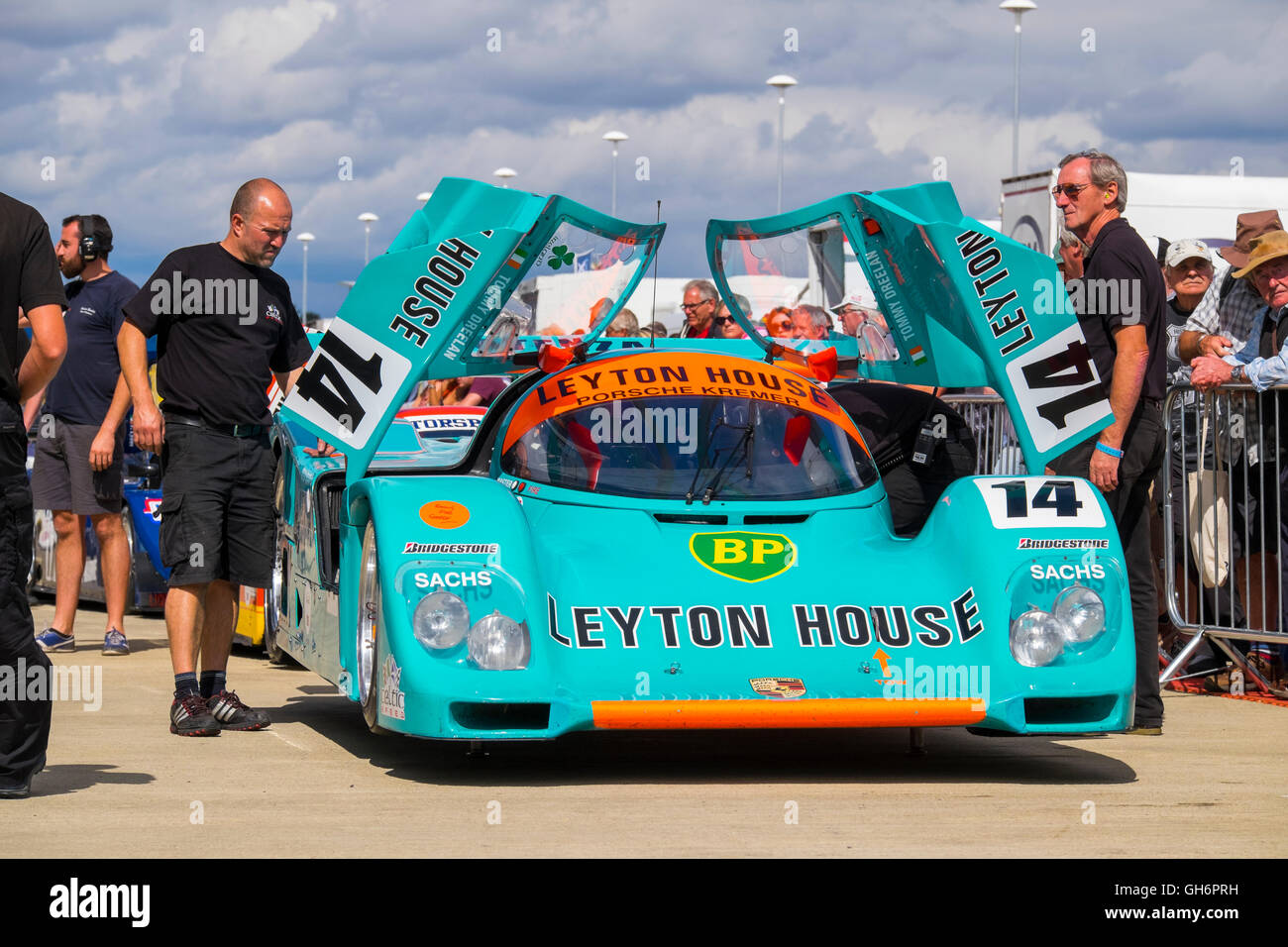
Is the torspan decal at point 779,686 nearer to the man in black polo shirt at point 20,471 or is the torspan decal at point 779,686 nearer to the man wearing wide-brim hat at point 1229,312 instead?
the man in black polo shirt at point 20,471

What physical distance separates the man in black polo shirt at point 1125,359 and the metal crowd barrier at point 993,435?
331cm

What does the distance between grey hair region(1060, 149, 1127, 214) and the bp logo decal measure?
2.26 metres

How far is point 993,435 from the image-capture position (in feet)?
36.6

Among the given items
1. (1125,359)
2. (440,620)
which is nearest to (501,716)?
(440,620)

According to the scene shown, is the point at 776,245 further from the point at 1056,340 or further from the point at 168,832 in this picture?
the point at 168,832

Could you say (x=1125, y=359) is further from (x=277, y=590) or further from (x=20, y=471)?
(x=20, y=471)

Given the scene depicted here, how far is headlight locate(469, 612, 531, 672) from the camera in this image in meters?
5.67

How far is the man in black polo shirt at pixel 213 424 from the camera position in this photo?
699 centimetres

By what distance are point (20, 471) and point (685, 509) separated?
2.24m

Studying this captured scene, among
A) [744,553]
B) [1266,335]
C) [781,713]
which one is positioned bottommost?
[781,713]

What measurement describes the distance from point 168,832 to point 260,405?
252 centimetres

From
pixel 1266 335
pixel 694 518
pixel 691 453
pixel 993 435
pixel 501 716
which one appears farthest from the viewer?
pixel 993 435

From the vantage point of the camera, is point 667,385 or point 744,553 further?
point 667,385

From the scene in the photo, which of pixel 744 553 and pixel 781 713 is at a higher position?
pixel 744 553
